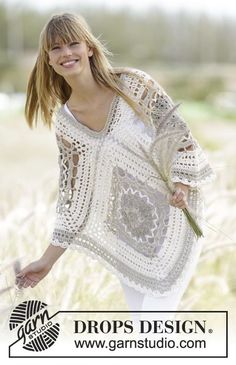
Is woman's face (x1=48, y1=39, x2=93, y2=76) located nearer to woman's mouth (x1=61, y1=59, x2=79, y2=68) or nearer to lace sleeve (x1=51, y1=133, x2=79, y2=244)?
woman's mouth (x1=61, y1=59, x2=79, y2=68)

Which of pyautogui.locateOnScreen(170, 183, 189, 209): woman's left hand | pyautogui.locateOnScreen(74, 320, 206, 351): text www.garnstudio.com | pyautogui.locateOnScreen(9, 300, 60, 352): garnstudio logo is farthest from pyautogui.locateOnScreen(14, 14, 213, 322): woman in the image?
pyautogui.locateOnScreen(9, 300, 60, 352): garnstudio logo

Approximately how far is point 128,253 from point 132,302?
16 cm

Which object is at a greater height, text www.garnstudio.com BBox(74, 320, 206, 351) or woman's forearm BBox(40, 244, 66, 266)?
woman's forearm BBox(40, 244, 66, 266)

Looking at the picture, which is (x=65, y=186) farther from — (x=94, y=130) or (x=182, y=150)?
(x=182, y=150)

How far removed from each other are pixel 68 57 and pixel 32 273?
0.68 meters

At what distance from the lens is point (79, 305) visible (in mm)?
3326

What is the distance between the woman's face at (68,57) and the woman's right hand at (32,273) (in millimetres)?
599

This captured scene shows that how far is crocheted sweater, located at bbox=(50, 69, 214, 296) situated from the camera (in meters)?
2.69

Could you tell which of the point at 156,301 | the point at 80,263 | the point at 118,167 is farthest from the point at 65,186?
the point at 80,263

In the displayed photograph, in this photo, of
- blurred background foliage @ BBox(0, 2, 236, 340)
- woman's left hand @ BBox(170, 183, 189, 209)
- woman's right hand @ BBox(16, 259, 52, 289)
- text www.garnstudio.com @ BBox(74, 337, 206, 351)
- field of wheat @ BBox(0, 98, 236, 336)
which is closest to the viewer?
woman's left hand @ BBox(170, 183, 189, 209)

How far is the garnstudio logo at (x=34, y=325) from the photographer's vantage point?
300 cm

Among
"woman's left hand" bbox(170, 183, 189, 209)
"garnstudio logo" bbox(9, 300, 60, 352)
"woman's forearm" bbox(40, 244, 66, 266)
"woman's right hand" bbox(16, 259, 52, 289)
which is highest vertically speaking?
"woman's left hand" bbox(170, 183, 189, 209)

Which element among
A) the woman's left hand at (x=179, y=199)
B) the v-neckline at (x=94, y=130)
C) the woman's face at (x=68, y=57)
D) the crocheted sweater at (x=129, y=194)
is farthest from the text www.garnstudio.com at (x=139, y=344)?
the woman's face at (x=68, y=57)

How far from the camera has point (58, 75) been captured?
2801 mm
